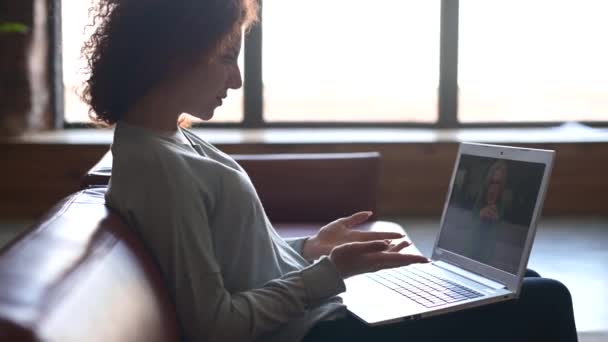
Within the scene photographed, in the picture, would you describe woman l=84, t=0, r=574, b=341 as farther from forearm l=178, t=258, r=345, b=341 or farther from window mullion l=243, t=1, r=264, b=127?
window mullion l=243, t=1, r=264, b=127

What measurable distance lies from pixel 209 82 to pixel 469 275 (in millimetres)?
598

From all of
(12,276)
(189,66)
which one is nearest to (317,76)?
(189,66)

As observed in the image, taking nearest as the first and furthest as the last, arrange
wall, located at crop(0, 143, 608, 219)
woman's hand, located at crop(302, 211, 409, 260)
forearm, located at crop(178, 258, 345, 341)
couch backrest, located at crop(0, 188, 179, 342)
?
couch backrest, located at crop(0, 188, 179, 342) < forearm, located at crop(178, 258, 345, 341) < woman's hand, located at crop(302, 211, 409, 260) < wall, located at crop(0, 143, 608, 219)

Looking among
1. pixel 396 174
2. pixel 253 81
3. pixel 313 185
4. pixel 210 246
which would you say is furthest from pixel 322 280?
pixel 253 81

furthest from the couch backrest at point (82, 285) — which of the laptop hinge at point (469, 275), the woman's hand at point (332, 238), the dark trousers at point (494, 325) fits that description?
the laptop hinge at point (469, 275)

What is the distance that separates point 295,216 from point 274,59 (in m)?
2.27

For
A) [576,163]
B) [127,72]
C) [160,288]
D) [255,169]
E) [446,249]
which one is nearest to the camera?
[160,288]

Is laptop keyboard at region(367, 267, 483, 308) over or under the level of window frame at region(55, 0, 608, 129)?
under

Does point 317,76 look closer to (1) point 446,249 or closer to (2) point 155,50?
(1) point 446,249

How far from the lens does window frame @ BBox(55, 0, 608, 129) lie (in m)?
4.34

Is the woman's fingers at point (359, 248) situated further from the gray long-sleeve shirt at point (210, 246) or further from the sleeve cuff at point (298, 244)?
the sleeve cuff at point (298, 244)

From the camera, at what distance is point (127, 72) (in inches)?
41.3

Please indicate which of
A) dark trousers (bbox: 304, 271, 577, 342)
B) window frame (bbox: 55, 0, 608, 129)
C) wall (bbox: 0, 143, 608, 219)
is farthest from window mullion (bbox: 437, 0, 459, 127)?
dark trousers (bbox: 304, 271, 577, 342)

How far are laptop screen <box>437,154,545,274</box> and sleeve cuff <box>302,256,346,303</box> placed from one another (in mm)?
343
